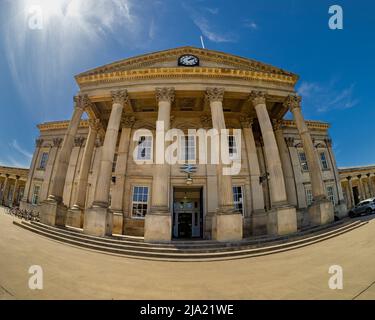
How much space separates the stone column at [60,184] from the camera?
12.4 m

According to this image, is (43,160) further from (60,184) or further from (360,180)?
(360,180)

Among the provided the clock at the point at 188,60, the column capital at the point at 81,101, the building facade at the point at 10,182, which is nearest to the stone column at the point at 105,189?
the column capital at the point at 81,101

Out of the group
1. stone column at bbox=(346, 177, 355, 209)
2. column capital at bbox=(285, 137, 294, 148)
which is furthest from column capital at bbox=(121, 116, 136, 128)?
stone column at bbox=(346, 177, 355, 209)

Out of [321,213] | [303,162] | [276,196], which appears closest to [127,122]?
[276,196]

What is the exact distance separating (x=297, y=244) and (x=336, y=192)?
674 inches

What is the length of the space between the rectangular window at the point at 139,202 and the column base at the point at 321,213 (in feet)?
40.0

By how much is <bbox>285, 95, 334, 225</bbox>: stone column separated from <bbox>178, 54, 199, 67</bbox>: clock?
832 cm

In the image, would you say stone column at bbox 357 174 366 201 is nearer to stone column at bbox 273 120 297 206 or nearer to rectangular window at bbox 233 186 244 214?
stone column at bbox 273 120 297 206

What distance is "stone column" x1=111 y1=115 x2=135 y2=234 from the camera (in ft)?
47.7

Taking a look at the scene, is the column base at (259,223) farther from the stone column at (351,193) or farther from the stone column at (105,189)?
the stone column at (351,193)

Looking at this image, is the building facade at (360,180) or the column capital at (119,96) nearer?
the column capital at (119,96)
